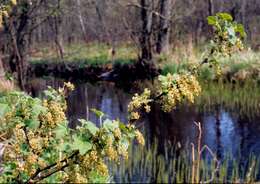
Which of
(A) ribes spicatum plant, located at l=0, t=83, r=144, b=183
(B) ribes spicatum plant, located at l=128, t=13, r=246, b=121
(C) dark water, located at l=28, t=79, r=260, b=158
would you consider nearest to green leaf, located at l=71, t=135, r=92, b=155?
(A) ribes spicatum plant, located at l=0, t=83, r=144, b=183

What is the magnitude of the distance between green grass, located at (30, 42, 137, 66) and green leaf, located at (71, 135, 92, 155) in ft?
51.8

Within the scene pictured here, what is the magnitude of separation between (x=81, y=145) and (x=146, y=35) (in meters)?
16.0

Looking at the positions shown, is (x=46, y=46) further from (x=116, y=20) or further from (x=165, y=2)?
(x=165, y=2)

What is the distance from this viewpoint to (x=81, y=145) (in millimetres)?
1276

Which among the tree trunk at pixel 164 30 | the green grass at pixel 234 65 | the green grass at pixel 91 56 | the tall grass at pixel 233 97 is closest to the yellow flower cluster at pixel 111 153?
the tall grass at pixel 233 97

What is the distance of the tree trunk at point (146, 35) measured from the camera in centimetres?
1611

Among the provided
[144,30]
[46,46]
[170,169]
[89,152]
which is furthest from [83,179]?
[46,46]

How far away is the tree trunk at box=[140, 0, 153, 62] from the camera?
1611cm

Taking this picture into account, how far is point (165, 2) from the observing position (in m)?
17.5

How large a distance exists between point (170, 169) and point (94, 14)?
23.0 metres

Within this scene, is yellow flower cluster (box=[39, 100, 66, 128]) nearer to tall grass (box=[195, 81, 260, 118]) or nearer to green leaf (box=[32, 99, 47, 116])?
green leaf (box=[32, 99, 47, 116])

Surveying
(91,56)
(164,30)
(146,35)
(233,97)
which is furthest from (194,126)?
(91,56)

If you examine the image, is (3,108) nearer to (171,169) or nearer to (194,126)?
(171,169)

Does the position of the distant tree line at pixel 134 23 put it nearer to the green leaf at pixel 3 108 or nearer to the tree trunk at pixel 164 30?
the tree trunk at pixel 164 30
